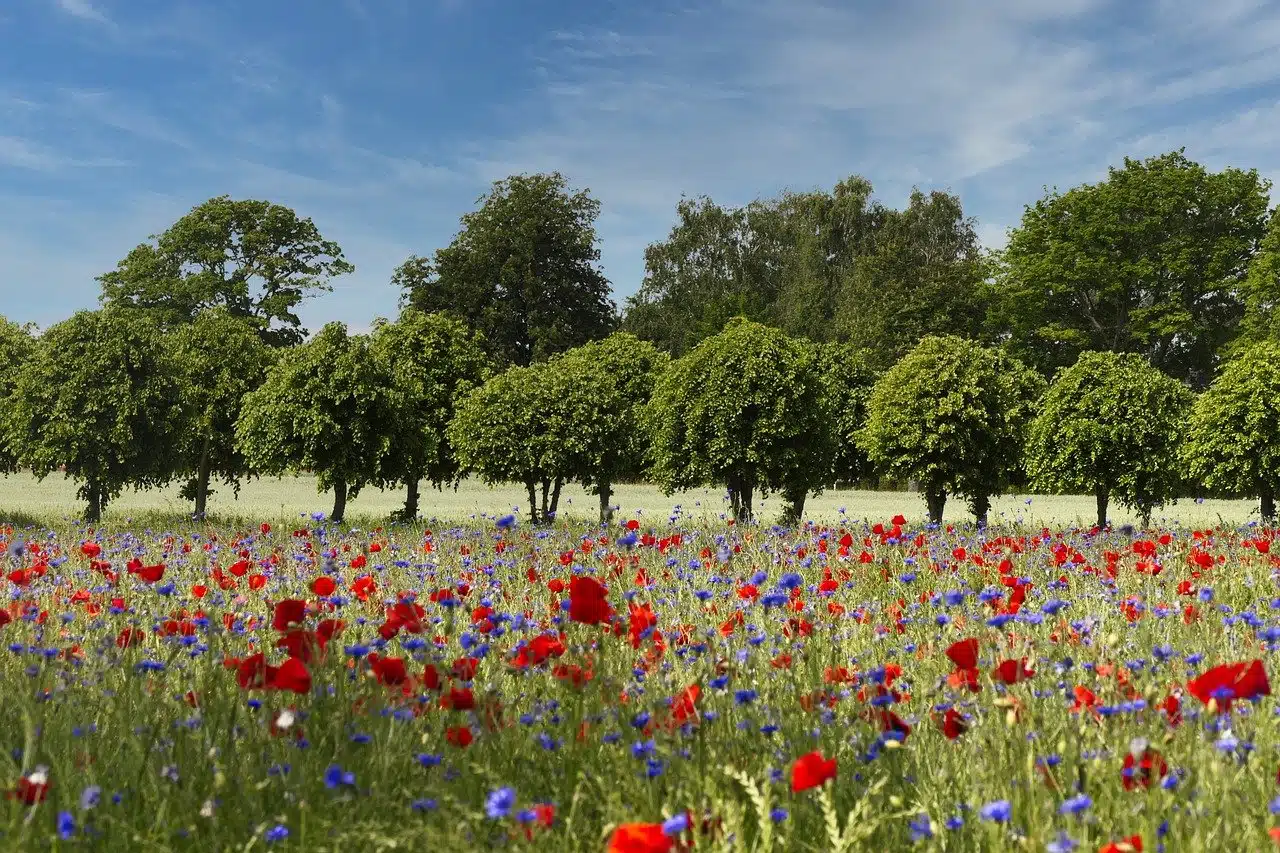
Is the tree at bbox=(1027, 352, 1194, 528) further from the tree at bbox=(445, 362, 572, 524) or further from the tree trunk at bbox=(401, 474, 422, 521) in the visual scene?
the tree trunk at bbox=(401, 474, 422, 521)

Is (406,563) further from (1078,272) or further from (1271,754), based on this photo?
(1078,272)

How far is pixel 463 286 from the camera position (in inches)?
2039

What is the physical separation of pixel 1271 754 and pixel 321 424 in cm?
1658

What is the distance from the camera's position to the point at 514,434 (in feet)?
64.5

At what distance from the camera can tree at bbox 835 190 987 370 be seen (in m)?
46.8

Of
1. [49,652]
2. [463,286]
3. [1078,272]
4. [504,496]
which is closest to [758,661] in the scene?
[49,652]

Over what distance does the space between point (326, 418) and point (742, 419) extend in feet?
24.9

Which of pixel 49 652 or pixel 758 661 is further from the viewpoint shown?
pixel 758 661

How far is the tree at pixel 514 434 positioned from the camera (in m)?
19.6

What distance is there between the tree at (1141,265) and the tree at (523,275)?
20.7 meters

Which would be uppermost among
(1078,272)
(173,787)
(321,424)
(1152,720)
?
(1078,272)

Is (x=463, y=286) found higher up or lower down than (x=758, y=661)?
higher up

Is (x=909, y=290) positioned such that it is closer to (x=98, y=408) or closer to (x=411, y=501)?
(x=411, y=501)

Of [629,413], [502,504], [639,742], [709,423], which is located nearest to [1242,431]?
[709,423]
